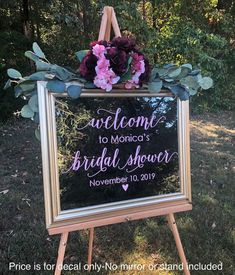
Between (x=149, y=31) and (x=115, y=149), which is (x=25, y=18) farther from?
(x=115, y=149)

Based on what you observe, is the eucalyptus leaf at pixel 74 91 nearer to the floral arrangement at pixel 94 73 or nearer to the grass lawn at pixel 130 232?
the floral arrangement at pixel 94 73

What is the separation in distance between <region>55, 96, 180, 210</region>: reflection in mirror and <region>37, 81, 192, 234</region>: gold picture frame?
3 centimetres

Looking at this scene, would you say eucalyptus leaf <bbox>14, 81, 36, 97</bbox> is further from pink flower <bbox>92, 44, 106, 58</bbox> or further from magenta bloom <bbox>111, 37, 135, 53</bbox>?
magenta bloom <bbox>111, 37, 135, 53</bbox>

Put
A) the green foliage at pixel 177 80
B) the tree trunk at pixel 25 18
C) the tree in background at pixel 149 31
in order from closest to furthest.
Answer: the green foliage at pixel 177 80, the tree in background at pixel 149 31, the tree trunk at pixel 25 18

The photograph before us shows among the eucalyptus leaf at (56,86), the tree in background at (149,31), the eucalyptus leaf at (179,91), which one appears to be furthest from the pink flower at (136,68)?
the tree in background at (149,31)

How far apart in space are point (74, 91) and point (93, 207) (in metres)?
0.57

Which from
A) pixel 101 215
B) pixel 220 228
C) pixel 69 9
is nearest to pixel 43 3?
pixel 69 9

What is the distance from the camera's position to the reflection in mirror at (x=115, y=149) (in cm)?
190

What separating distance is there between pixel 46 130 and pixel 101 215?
0.51 meters

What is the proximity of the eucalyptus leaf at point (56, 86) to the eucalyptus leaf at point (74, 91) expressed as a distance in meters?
0.03

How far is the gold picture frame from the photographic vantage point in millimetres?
1816

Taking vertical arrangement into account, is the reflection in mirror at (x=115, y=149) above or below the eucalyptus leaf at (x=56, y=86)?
below

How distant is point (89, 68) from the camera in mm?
1868

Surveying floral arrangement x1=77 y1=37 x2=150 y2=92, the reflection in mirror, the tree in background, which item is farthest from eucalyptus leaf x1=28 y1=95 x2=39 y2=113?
the tree in background
